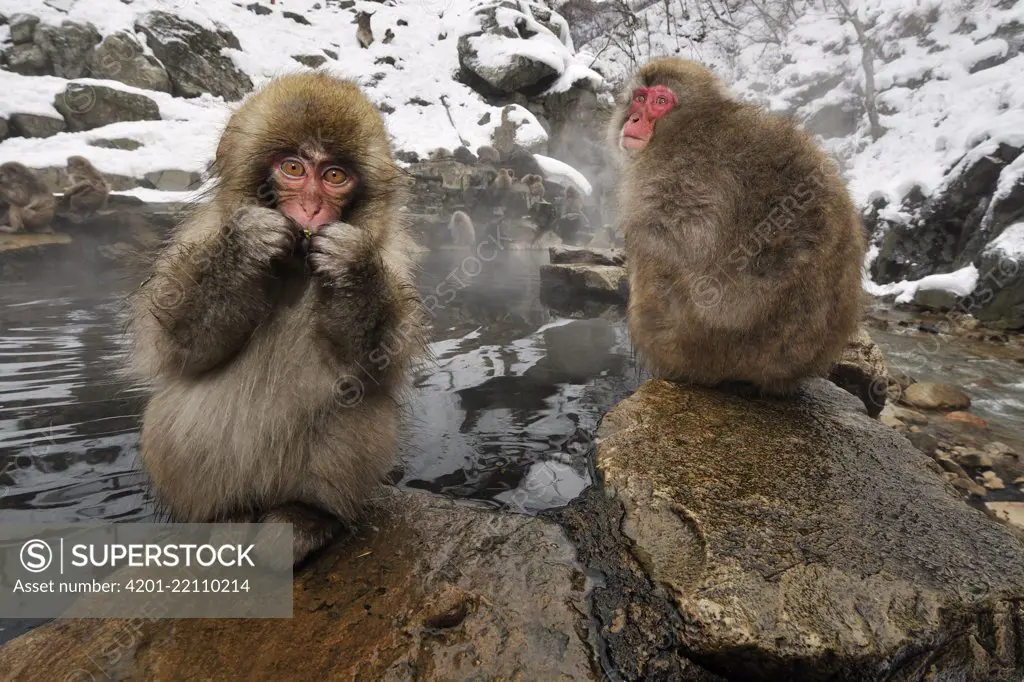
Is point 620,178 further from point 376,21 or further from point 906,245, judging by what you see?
point 376,21

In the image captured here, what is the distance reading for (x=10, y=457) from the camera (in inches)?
90.6

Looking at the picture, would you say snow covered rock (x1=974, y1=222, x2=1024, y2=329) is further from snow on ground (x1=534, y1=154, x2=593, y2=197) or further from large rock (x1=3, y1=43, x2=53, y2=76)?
large rock (x1=3, y1=43, x2=53, y2=76)

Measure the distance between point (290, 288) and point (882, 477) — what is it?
197cm

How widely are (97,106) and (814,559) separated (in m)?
15.2

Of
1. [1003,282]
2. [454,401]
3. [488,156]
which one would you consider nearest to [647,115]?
[454,401]

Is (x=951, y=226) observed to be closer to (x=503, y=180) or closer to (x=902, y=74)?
(x=902, y=74)

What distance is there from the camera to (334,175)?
4.77 feet

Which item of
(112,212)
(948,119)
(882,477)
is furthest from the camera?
(948,119)

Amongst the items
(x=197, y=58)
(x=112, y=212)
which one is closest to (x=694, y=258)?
(x=112, y=212)

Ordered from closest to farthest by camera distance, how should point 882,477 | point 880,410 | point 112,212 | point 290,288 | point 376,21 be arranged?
point 290,288 < point 882,477 < point 880,410 < point 112,212 < point 376,21

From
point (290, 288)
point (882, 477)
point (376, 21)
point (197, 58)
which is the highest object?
point (376, 21)

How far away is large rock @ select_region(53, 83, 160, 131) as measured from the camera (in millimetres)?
11305

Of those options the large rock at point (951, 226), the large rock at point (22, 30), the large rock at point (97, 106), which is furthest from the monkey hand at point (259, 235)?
the large rock at point (22, 30)

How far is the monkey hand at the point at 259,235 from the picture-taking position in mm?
1260
